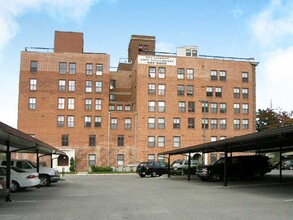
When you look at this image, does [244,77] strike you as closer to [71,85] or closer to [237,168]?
[71,85]

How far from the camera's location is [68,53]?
212 feet

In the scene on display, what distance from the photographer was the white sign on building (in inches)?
2569

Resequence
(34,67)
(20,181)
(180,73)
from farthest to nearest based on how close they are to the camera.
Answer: (180,73) → (34,67) → (20,181)

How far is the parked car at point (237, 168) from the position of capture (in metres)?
32.0

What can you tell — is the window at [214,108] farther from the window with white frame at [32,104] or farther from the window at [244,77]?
the window with white frame at [32,104]

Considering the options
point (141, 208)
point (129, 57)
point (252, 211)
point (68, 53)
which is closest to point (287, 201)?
point (252, 211)

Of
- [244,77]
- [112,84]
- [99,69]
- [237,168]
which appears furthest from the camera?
[112,84]

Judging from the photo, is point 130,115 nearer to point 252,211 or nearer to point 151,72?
point 151,72

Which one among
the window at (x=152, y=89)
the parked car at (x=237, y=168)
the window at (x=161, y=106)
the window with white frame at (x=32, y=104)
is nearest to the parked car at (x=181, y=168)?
the parked car at (x=237, y=168)

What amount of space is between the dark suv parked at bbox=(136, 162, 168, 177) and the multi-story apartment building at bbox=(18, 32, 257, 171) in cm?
1979

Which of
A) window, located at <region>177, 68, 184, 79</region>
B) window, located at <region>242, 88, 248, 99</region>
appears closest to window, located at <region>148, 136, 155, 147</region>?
window, located at <region>177, 68, 184, 79</region>

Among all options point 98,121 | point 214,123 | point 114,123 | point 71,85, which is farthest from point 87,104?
point 214,123

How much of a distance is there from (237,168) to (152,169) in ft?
38.1

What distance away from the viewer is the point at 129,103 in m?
68.8
